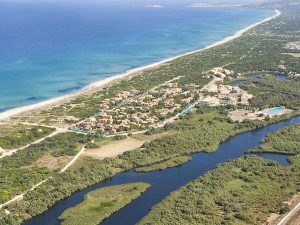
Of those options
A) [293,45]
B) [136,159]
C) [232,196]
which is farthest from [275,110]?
[293,45]

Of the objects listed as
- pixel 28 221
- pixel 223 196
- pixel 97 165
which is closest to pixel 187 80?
pixel 97 165

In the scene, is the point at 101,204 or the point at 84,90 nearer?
the point at 101,204

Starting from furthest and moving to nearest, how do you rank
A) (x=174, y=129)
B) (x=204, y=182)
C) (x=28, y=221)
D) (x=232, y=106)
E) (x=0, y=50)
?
(x=0, y=50)
(x=232, y=106)
(x=174, y=129)
(x=204, y=182)
(x=28, y=221)

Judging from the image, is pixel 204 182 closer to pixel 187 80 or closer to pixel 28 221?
pixel 28 221

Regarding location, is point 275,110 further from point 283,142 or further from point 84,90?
point 84,90

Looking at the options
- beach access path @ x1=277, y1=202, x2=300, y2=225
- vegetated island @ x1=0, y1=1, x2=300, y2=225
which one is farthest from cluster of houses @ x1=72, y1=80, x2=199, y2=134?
beach access path @ x1=277, y1=202, x2=300, y2=225

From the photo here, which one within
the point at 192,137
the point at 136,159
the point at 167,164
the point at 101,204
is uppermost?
the point at 192,137

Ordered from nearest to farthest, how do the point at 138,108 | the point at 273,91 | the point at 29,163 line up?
the point at 29,163 → the point at 138,108 → the point at 273,91
